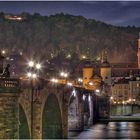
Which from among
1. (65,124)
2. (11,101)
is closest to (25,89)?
(11,101)

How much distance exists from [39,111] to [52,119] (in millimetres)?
19041

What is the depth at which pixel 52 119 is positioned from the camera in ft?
220

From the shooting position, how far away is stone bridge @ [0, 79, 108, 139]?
3297 centimetres

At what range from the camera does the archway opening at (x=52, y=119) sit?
64.7 meters

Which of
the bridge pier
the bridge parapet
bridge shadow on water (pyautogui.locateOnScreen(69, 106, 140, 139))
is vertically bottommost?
bridge shadow on water (pyautogui.locateOnScreen(69, 106, 140, 139))

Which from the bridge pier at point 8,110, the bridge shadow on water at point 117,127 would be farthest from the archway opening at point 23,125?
the bridge shadow on water at point 117,127

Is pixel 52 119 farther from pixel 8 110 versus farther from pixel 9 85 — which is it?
pixel 8 110

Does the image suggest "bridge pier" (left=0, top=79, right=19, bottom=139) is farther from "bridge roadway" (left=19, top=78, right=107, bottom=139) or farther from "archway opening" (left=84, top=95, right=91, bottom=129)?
"archway opening" (left=84, top=95, right=91, bottom=129)

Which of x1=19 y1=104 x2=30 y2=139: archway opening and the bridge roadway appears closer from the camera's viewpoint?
x1=19 y1=104 x2=30 y2=139: archway opening

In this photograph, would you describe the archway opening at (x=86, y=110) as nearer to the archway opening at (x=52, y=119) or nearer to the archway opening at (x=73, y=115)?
the archway opening at (x=73, y=115)

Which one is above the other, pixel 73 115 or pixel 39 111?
pixel 39 111

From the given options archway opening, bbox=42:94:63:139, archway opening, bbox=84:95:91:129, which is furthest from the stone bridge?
archway opening, bbox=84:95:91:129

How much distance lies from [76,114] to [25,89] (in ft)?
174

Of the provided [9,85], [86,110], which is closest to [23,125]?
[9,85]
